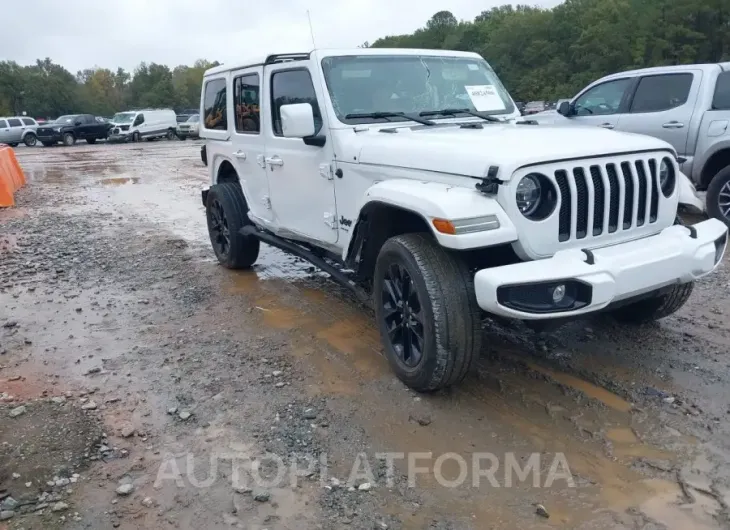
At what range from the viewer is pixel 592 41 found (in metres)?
48.4

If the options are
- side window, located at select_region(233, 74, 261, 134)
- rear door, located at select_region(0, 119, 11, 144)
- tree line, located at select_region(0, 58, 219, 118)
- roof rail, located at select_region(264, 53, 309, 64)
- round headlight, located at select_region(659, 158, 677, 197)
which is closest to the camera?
round headlight, located at select_region(659, 158, 677, 197)

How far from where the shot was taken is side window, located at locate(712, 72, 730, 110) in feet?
25.8

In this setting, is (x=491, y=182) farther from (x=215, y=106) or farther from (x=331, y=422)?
(x=215, y=106)

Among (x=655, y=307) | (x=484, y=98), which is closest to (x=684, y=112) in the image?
(x=484, y=98)

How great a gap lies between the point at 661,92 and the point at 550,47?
163 ft

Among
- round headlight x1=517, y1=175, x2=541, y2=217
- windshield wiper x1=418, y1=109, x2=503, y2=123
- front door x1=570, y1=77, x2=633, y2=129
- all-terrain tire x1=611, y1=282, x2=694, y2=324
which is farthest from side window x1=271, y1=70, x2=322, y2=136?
front door x1=570, y1=77, x2=633, y2=129

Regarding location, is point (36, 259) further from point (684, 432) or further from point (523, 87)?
point (523, 87)

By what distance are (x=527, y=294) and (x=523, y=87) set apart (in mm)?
49021

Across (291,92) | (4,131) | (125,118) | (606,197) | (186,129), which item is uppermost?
(291,92)

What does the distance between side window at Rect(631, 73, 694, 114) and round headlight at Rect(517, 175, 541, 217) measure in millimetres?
5735

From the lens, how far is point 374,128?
4527mm

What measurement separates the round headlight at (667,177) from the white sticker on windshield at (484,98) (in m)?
1.50

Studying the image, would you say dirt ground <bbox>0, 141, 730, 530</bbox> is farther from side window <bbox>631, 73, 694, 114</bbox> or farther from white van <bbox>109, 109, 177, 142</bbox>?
white van <bbox>109, 109, 177, 142</bbox>

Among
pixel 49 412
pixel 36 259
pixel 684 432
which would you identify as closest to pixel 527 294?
pixel 684 432
